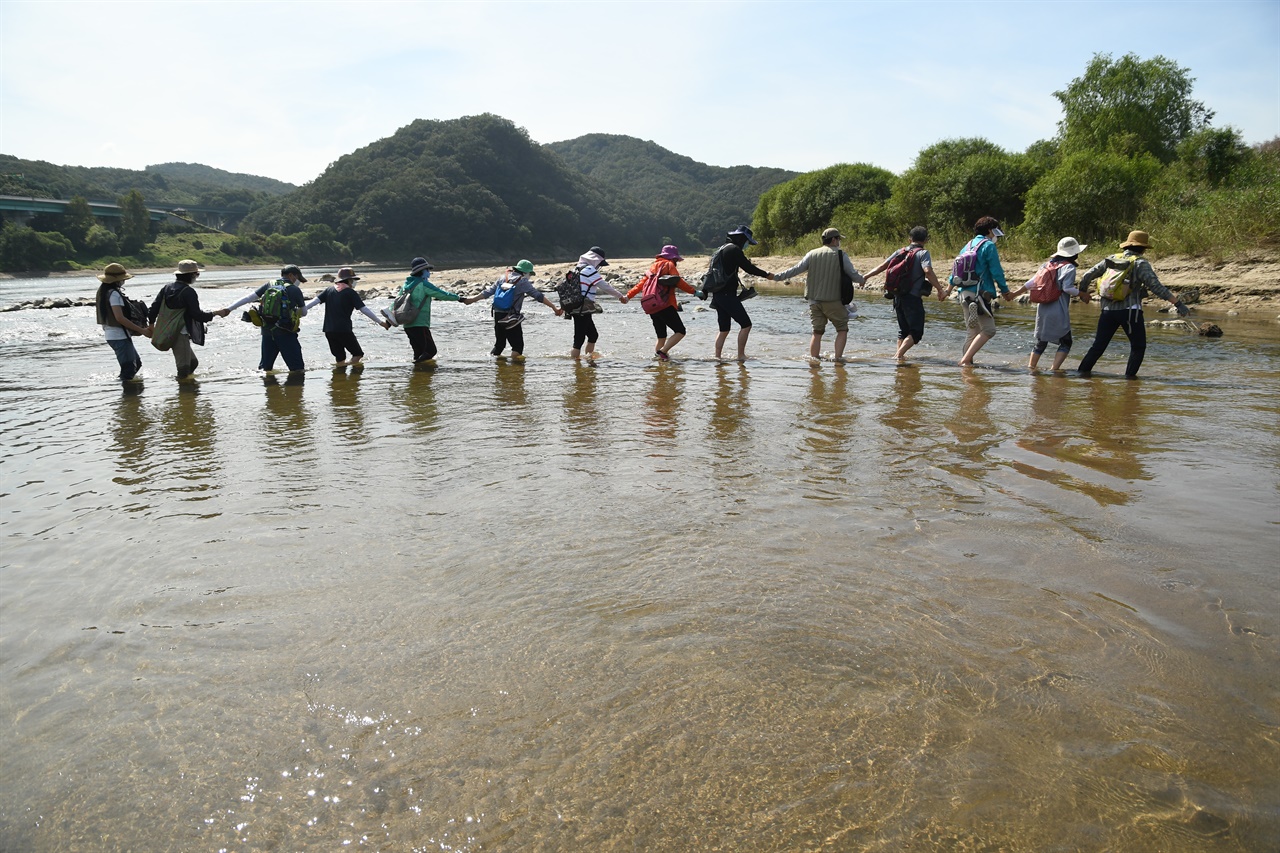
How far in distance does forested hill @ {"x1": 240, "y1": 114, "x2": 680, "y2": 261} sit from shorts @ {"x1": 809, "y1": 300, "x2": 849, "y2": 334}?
316 ft

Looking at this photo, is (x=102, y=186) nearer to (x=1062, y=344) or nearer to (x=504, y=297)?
(x=504, y=297)

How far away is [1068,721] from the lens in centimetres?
269

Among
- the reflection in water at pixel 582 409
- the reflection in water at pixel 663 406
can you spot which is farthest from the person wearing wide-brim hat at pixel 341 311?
the reflection in water at pixel 663 406

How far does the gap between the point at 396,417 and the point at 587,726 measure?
20.7 ft

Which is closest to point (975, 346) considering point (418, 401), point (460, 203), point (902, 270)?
point (902, 270)

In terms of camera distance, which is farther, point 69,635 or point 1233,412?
point 1233,412

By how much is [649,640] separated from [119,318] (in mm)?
9986

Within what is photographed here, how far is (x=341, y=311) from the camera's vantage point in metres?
12.4

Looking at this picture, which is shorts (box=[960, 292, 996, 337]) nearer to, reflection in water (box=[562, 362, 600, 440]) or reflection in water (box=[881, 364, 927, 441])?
reflection in water (box=[881, 364, 927, 441])

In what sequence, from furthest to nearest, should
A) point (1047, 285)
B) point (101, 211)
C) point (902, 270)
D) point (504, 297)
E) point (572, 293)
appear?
point (101, 211) → point (504, 297) → point (572, 293) → point (902, 270) → point (1047, 285)

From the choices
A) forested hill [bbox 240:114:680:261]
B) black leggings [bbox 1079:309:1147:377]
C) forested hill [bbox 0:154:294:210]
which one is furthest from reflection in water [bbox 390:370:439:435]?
forested hill [bbox 0:154:294:210]

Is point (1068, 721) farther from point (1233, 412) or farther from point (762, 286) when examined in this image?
point (762, 286)

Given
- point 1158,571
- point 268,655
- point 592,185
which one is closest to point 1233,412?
point 1158,571

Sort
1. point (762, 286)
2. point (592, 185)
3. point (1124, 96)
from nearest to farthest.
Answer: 1. point (762, 286)
2. point (1124, 96)
3. point (592, 185)
